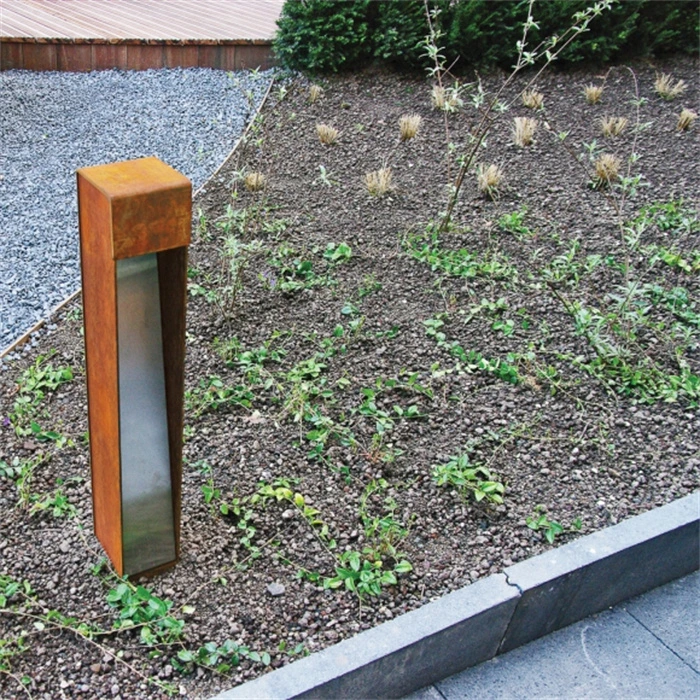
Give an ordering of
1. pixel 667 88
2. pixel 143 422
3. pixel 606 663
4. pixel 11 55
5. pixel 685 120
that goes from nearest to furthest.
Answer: pixel 143 422 → pixel 606 663 → pixel 685 120 → pixel 667 88 → pixel 11 55

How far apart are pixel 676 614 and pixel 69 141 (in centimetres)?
435

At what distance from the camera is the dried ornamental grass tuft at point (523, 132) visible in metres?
4.98

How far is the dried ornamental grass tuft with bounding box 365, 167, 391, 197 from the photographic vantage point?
4.39 metres

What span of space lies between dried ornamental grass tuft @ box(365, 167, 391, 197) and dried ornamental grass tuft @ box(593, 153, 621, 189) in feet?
3.91

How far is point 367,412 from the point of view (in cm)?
295

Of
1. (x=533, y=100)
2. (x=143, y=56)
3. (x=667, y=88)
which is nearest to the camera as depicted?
(x=533, y=100)

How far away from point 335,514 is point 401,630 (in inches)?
21.3

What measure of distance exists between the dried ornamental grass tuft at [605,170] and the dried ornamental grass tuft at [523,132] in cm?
54

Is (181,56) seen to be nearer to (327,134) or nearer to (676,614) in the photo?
(327,134)

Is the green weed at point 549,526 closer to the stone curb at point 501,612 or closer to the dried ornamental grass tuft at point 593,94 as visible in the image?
the stone curb at point 501,612

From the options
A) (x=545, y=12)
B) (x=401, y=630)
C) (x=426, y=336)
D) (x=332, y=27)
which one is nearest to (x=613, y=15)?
(x=545, y=12)

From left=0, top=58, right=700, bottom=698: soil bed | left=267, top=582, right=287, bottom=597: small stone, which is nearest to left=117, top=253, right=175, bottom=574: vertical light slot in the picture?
left=0, top=58, right=700, bottom=698: soil bed

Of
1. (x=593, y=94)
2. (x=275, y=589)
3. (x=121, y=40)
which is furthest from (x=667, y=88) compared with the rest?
(x=275, y=589)

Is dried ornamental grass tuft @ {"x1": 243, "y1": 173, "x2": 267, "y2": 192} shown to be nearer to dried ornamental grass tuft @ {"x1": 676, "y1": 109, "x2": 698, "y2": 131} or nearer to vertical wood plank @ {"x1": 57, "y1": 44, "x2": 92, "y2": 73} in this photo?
vertical wood plank @ {"x1": 57, "y1": 44, "x2": 92, "y2": 73}
